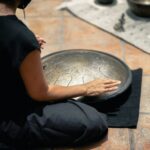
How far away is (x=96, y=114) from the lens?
1.91 meters

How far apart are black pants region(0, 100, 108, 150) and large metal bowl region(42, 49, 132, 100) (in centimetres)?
24

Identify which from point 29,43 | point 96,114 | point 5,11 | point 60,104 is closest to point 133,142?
point 96,114

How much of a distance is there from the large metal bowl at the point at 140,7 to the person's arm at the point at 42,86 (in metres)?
1.28

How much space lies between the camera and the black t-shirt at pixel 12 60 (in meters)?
1.52

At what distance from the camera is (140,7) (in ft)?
10.2

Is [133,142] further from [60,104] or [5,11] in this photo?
[5,11]

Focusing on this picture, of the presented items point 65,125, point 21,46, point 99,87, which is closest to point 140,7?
point 99,87

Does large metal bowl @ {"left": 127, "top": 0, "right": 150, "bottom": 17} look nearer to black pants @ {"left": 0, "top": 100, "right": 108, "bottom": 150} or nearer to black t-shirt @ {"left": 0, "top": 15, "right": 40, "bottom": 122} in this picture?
black pants @ {"left": 0, "top": 100, "right": 108, "bottom": 150}

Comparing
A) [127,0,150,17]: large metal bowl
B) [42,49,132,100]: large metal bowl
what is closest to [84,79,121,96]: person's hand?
[42,49,132,100]: large metal bowl

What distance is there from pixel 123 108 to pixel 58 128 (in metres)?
0.47

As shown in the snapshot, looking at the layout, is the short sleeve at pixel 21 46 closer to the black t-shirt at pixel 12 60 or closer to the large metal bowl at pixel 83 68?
the black t-shirt at pixel 12 60

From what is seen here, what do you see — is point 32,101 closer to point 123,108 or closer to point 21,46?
point 21,46

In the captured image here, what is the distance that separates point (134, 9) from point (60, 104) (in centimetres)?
155

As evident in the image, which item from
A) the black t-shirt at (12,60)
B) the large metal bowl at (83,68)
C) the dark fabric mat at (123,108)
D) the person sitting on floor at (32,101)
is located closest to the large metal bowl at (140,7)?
the large metal bowl at (83,68)
